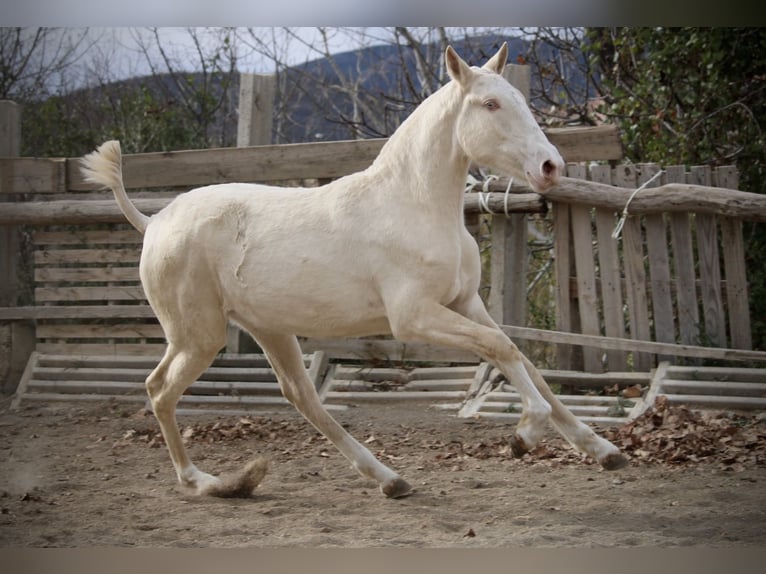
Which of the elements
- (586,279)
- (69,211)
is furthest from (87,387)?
(586,279)

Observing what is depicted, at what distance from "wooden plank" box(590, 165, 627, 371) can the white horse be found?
5.28 ft

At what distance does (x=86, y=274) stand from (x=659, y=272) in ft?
9.29

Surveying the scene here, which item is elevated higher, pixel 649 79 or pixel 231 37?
pixel 231 37

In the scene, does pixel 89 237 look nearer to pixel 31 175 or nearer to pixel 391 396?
pixel 31 175

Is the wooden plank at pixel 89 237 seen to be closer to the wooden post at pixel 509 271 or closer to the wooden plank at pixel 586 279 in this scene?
the wooden post at pixel 509 271

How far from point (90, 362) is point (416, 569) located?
2.69 meters

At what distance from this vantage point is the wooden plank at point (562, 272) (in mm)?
4637

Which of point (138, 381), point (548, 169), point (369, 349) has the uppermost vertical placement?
point (548, 169)

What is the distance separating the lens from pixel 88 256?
500 centimetres

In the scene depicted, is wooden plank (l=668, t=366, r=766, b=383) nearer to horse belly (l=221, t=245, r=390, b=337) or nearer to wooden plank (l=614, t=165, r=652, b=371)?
wooden plank (l=614, t=165, r=652, b=371)

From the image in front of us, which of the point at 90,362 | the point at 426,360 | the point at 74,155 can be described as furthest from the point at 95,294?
the point at 426,360

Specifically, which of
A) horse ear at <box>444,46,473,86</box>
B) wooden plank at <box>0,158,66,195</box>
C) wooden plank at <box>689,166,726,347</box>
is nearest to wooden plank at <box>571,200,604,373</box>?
wooden plank at <box>689,166,726,347</box>

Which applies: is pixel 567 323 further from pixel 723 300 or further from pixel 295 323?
pixel 295 323

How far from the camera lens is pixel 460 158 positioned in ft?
10.1
